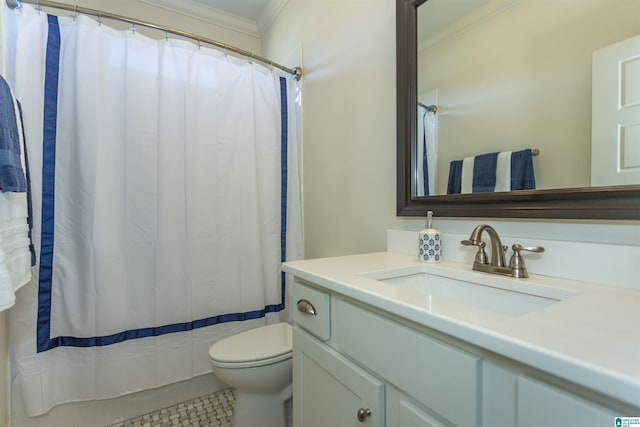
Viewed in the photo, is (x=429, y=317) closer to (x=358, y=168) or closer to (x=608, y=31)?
(x=608, y=31)

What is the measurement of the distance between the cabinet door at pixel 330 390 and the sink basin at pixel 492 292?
27cm

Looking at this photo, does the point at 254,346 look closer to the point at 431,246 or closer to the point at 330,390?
the point at 330,390

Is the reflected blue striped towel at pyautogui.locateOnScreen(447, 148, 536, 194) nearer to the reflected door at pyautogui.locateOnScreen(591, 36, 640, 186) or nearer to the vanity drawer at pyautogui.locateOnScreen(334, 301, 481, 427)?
the reflected door at pyautogui.locateOnScreen(591, 36, 640, 186)

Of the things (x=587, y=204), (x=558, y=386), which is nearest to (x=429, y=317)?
(x=558, y=386)

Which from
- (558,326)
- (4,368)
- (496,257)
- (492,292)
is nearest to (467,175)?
(496,257)

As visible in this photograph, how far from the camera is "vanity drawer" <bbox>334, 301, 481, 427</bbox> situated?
47 centimetres

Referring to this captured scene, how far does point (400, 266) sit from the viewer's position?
0.94 meters

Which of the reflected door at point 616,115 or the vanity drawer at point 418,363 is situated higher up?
the reflected door at point 616,115

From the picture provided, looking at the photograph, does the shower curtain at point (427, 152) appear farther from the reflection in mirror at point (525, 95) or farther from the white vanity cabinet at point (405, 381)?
the white vanity cabinet at point (405, 381)

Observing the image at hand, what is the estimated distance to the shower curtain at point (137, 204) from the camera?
4.05 feet

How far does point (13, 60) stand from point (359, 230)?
1619 mm

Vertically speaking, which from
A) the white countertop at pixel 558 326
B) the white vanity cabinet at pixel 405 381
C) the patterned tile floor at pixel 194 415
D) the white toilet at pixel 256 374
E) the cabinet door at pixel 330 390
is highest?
the white countertop at pixel 558 326

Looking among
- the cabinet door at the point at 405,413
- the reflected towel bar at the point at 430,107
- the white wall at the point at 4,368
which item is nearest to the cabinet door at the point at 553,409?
the cabinet door at the point at 405,413

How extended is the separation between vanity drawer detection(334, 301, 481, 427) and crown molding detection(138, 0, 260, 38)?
2.37 m
